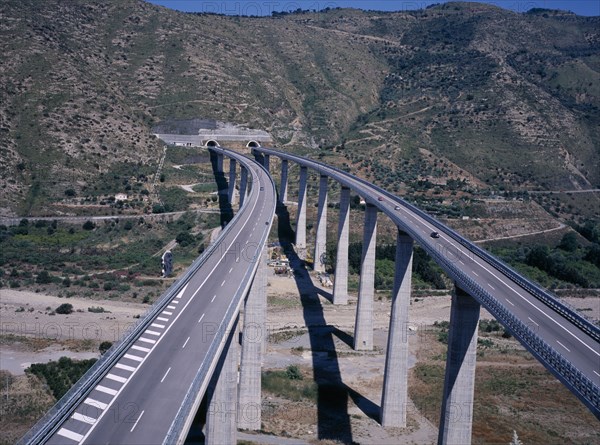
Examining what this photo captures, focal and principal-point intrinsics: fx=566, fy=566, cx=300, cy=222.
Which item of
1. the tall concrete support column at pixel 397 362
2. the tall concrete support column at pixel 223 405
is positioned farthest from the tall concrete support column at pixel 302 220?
the tall concrete support column at pixel 223 405

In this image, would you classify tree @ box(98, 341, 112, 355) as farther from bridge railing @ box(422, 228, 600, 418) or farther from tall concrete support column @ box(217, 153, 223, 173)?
tall concrete support column @ box(217, 153, 223, 173)

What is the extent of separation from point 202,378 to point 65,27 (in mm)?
113050

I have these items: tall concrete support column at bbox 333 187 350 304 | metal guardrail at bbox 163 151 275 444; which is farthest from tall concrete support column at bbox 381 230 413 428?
tall concrete support column at bbox 333 187 350 304

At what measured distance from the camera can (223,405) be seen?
22.9m

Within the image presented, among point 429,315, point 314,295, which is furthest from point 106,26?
point 429,315

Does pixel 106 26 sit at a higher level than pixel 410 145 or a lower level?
higher

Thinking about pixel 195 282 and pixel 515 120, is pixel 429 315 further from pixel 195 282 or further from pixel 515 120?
pixel 515 120

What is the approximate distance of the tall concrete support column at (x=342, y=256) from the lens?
49656 millimetres

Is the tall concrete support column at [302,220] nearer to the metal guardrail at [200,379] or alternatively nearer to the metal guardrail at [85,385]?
the metal guardrail at [85,385]

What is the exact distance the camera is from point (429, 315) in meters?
51.1

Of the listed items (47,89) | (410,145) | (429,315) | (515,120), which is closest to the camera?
(429,315)

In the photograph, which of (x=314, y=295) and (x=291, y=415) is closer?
(x=291, y=415)

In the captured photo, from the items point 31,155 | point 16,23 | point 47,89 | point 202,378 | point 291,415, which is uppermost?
point 16,23

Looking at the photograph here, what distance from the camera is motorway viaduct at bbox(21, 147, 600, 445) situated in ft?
54.3
